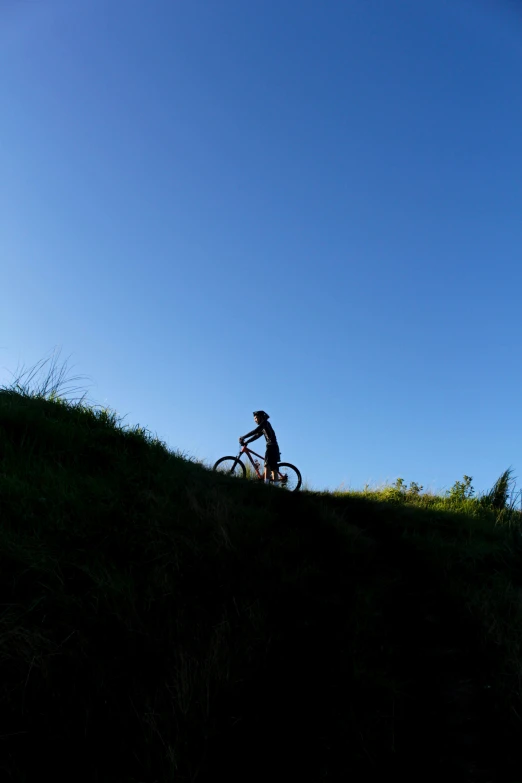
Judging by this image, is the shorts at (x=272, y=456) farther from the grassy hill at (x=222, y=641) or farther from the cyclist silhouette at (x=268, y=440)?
the grassy hill at (x=222, y=641)

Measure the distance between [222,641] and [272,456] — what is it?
35.0 ft

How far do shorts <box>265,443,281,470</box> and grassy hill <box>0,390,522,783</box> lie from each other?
6.76 metres

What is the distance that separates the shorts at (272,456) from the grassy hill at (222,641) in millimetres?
6764

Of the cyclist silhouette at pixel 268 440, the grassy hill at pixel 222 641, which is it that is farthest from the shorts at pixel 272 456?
the grassy hill at pixel 222 641

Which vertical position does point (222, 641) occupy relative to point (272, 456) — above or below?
below

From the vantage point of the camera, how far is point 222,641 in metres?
4.59

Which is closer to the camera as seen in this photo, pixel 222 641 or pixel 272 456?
pixel 222 641

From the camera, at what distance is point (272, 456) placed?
50.0ft

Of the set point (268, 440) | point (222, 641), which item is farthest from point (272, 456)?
point (222, 641)

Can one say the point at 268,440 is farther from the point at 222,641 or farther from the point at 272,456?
the point at 222,641

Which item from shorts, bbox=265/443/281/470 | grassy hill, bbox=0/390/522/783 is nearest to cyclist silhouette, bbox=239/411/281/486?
shorts, bbox=265/443/281/470

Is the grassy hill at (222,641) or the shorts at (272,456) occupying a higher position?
the shorts at (272,456)

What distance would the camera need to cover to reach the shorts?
595 inches

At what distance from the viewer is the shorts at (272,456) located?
1510cm
